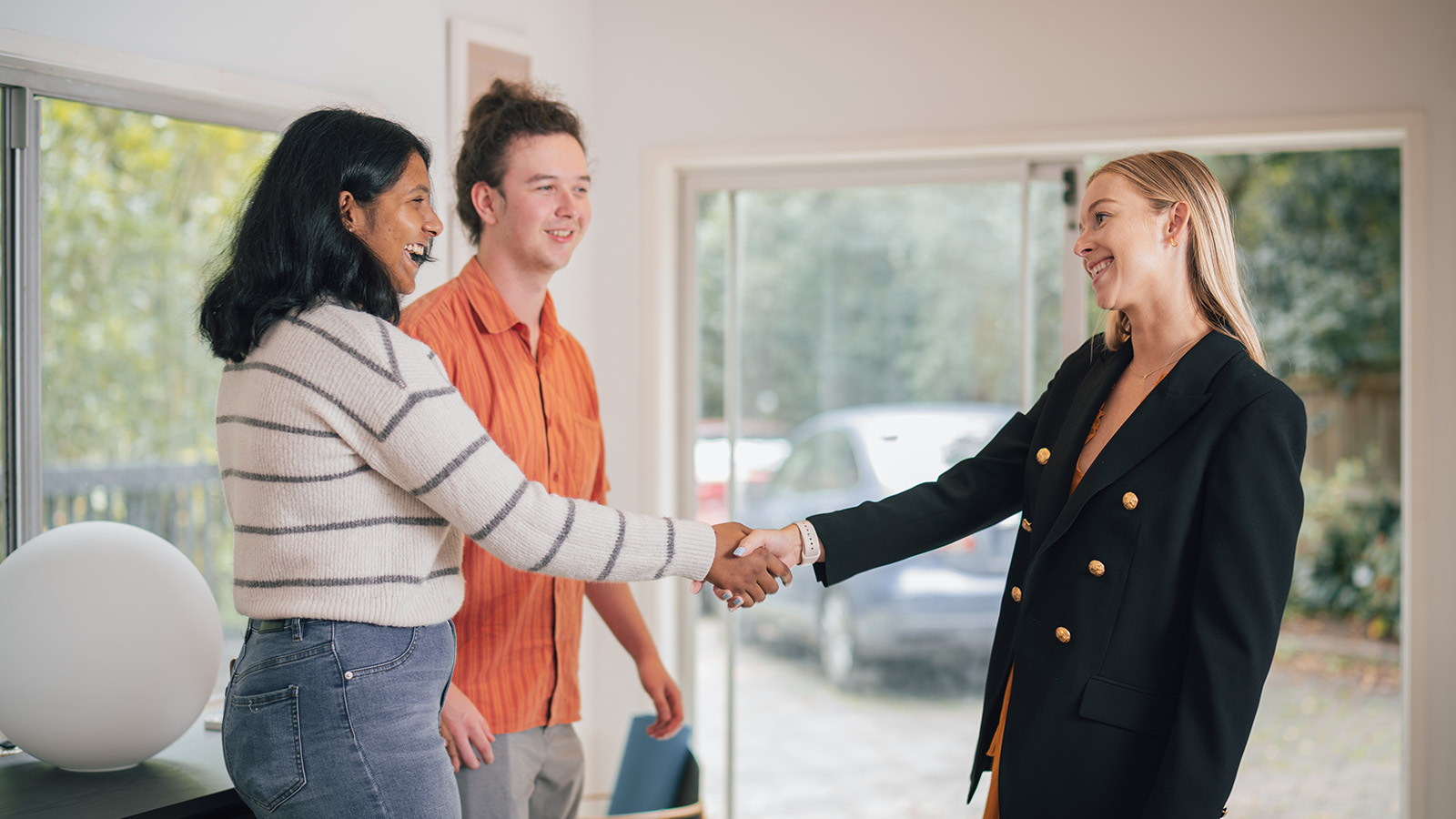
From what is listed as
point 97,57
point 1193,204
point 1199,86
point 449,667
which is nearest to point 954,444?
point 1199,86

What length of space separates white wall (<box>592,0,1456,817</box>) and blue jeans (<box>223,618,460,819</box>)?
6.68ft

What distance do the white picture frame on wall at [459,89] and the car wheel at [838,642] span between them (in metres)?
1.60

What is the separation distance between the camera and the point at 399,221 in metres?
1.35

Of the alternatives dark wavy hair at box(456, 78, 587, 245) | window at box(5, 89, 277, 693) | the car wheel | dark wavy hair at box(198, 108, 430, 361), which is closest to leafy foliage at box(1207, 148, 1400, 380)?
the car wheel

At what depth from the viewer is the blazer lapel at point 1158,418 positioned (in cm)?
138

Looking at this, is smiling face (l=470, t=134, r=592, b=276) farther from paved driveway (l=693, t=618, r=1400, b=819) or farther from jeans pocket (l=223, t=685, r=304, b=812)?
paved driveway (l=693, t=618, r=1400, b=819)

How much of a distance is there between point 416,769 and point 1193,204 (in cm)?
129

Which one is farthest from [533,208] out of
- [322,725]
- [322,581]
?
[322,725]

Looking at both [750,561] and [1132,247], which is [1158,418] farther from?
[750,561]

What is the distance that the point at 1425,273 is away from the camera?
8.77 feet

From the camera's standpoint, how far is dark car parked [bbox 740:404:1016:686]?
317 cm

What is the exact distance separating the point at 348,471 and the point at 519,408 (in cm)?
51

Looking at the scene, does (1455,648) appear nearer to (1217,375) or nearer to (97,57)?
(1217,375)

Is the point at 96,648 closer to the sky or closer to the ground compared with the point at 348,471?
closer to the ground
